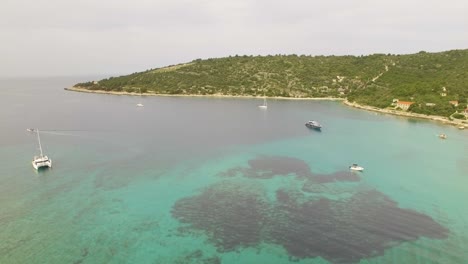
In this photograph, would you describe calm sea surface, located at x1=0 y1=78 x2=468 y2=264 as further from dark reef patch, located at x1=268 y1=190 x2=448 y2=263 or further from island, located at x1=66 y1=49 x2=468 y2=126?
island, located at x1=66 y1=49 x2=468 y2=126

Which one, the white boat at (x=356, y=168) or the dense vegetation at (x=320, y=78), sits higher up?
the dense vegetation at (x=320, y=78)

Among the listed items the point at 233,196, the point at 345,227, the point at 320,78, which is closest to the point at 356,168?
the point at 345,227

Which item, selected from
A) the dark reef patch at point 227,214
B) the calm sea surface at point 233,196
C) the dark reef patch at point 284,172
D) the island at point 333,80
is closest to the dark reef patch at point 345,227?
the calm sea surface at point 233,196

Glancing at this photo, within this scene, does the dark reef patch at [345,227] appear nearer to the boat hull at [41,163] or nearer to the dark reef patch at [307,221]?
the dark reef patch at [307,221]

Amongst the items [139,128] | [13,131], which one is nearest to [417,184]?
[139,128]

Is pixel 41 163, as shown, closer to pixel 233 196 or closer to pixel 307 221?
pixel 233 196

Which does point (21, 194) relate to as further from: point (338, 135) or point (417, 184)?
point (338, 135)
